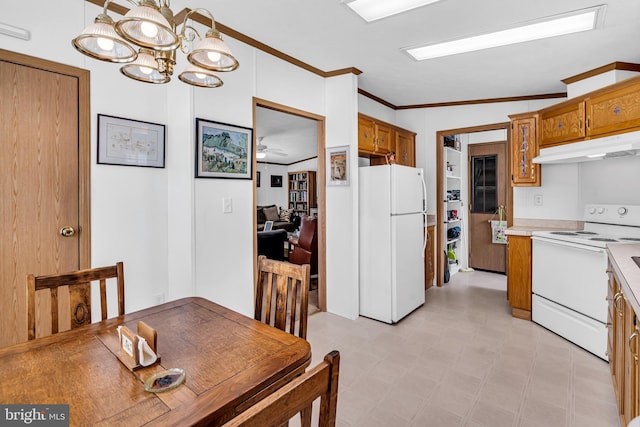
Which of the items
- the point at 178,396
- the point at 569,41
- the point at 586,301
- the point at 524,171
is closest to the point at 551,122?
the point at 524,171

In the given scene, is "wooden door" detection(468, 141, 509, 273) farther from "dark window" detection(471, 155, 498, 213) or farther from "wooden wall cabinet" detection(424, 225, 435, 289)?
"wooden wall cabinet" detection(424, 225, 435, 289)

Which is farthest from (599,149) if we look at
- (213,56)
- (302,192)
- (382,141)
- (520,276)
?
(302,192)

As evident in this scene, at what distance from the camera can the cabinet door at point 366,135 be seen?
362cm

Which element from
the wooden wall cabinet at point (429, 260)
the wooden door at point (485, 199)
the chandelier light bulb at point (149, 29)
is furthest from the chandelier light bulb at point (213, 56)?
the wooden door at point (485, 199)

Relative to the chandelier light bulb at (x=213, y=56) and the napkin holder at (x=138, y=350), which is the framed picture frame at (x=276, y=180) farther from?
the napkin holder at (x=138, y=350)

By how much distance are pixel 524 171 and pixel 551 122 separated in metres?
0.54

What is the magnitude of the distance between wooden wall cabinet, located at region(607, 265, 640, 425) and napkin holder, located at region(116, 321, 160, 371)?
5.88 feet

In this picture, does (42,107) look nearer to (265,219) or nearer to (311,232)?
(311,232)

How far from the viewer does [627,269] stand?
164cm

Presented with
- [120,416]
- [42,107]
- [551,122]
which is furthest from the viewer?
[551,122]

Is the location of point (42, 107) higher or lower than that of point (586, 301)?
higher

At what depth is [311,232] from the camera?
4.41 metres

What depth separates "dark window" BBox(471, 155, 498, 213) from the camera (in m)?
5.31

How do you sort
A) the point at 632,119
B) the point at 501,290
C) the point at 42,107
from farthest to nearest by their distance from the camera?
the point at 501,290
the point at 632,119
the point at 42,107
